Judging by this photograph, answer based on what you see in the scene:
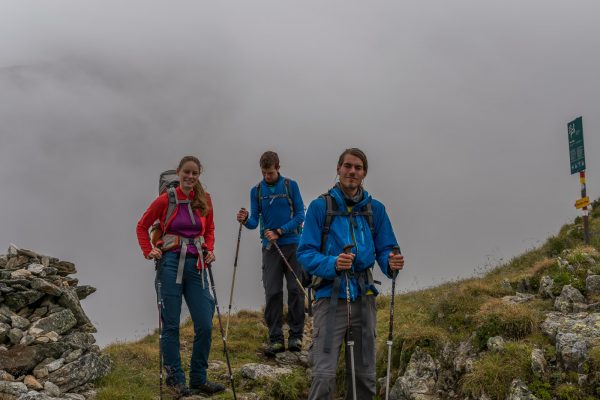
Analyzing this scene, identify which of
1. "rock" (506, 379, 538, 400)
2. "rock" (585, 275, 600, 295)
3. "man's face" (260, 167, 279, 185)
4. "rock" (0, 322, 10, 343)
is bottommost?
"rock" (506, 379, 538, 400)

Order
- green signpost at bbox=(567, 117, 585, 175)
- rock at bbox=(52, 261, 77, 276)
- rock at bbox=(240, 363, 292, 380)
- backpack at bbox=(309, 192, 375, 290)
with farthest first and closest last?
green signpost at bbox=(567, 117, 585, 175) < rock at bbox=(52, 261, 77, 276) < rock at bbox=(240, 363, 292, 380) < backpack at bbox=(309, 192, 375, 290)

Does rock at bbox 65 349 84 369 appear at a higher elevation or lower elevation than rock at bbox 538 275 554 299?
lower

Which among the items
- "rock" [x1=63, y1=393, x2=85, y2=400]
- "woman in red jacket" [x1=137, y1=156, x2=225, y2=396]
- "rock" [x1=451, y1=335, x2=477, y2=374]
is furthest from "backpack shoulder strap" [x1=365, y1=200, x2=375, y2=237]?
"rock" [x1=63, y1=393, x2=85, y2=400]

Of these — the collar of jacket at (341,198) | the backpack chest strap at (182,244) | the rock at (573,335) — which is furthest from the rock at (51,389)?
the rock at (573,335)

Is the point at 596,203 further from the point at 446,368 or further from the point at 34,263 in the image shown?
the point at 34,263

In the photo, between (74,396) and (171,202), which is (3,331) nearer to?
(74,396)

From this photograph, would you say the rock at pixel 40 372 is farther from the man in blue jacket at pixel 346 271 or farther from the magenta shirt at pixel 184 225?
the man in blue jacket at pixel 346 271

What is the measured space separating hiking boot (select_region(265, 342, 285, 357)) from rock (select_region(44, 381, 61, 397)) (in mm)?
3879

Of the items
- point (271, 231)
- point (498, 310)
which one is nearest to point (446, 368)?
point (498, 310)

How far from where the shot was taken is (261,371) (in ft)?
29.8

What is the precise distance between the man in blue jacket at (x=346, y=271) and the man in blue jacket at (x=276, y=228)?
12.4 feet

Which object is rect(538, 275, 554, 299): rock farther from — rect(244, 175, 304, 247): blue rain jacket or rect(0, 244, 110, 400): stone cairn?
rect(0, 244, 110, 400): stone cairn

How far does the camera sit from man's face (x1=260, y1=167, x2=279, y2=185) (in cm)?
910

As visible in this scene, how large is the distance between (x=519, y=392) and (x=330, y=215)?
4.09 metres
